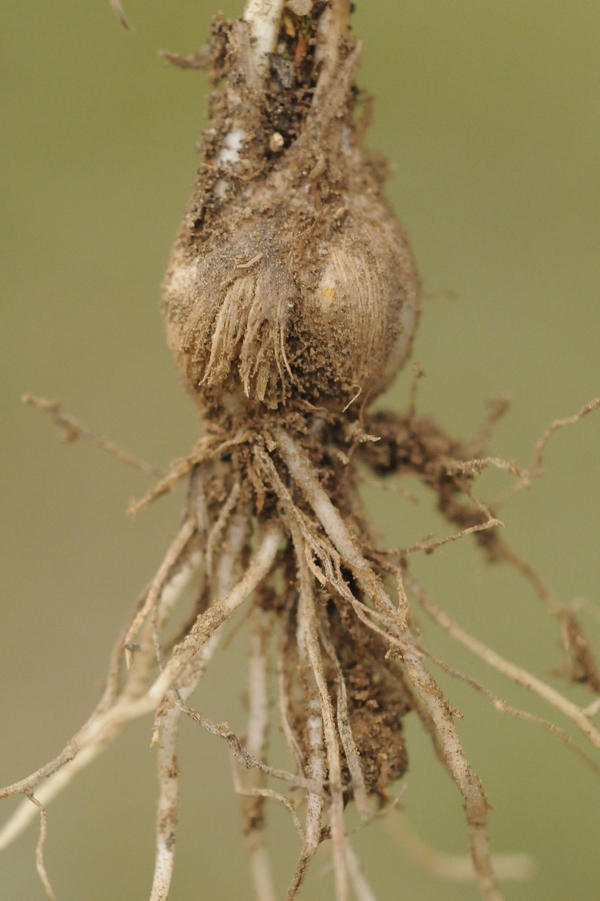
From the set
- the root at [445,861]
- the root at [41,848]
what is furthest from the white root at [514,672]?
the root at [41,848]

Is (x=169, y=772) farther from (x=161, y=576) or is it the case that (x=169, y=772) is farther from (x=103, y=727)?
(x=161, y=576)

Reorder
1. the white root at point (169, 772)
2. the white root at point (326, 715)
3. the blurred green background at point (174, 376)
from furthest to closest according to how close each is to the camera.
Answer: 1. the blurred green background at point (174, 376)
2. the white root at point (169, 772)
3. the white root at point (326, 715)

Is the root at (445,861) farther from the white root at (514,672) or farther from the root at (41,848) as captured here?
the root at (41,848)

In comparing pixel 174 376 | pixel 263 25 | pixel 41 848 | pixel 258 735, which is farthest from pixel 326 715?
pixel 174 376

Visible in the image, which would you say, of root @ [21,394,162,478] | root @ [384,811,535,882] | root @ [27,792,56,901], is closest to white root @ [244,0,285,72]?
root @ [21,394,162,478]

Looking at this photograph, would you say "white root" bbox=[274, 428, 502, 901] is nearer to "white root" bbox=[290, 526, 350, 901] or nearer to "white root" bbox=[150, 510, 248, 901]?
"white root" bbox=[290, 526, 350, 901]

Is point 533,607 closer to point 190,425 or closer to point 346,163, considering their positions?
point 190,425

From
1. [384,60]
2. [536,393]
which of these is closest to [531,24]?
[384,60]
